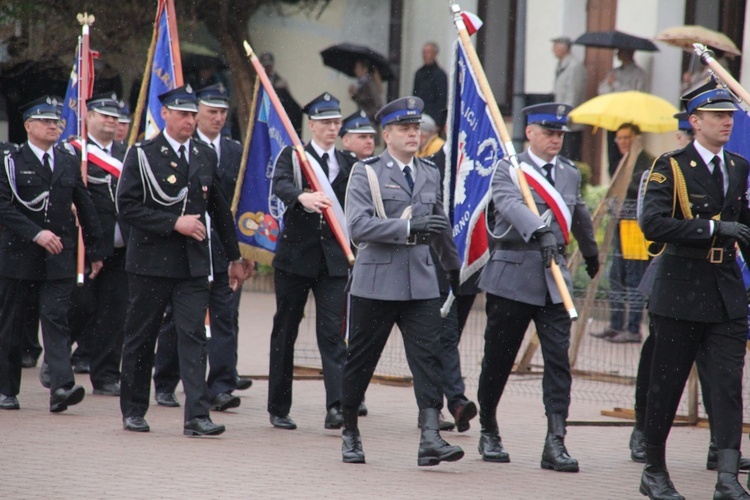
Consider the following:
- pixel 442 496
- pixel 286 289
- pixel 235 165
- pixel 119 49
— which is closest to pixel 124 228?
pixel 235 165

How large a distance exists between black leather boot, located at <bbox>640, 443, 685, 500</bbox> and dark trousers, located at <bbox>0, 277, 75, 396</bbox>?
425 centimetres

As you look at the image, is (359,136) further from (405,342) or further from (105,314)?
(105,314)

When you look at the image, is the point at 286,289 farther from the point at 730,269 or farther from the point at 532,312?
the point at 730,269

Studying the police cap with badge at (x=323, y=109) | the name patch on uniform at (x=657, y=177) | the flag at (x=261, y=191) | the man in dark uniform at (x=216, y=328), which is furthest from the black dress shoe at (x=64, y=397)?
the name patch on uniform at (x=657, y=177)

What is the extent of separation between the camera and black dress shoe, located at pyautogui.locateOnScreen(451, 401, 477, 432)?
9.32 m

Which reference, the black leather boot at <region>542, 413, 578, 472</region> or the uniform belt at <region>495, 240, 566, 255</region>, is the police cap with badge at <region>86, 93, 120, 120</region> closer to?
the uniform belt at <region>495, 240, 566, 255</region>

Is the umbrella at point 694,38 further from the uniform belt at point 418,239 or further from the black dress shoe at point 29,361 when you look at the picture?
the uniform belt at point 418,239

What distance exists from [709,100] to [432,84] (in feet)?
42.7

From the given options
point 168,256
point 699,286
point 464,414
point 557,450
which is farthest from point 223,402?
point 699,286

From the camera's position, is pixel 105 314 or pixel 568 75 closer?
pixel 105 314

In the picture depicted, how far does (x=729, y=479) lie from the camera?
703cm

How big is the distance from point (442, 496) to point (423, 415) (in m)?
0.80

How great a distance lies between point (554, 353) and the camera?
813cm

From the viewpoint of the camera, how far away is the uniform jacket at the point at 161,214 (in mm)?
Answer: 8812
